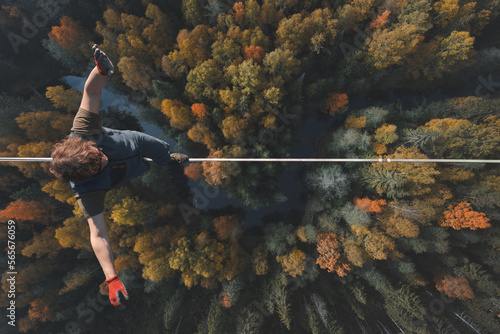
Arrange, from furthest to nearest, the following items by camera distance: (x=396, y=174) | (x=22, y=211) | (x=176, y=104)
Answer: (x=22, y=211) → (x=176, y=104) → (x=396, y=174)

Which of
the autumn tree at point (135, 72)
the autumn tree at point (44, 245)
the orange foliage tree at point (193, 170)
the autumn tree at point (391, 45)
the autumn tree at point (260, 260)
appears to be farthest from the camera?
the autumn tree at point (44, 245)

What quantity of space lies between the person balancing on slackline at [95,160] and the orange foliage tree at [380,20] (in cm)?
1516

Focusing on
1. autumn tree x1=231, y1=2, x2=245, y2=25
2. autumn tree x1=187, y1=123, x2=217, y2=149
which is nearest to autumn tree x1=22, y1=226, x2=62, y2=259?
autumn tree x1=187, y1=123, x2=217, y2=149

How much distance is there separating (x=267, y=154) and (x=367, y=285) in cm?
1078

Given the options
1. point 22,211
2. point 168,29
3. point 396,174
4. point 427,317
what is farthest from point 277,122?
point 22,211

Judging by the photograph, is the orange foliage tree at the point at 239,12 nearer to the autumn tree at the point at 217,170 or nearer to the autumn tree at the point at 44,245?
the autumn tree at the point at 217,170

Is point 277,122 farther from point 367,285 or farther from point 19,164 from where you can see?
point 19,164

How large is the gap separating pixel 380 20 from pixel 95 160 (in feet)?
53.6

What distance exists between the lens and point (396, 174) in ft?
35.2

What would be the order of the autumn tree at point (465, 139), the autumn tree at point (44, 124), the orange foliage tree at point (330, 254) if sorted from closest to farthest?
the autumn tree at point (465, 139) < the orange foliage tree at point (330, 254) < the autumn tree at point (44, 124)

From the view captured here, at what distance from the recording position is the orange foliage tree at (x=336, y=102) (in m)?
13.0

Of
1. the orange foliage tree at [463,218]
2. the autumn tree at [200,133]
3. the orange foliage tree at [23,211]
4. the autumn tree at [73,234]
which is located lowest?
the orange foliage tree at [463,218]

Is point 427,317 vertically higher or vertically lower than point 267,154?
lower

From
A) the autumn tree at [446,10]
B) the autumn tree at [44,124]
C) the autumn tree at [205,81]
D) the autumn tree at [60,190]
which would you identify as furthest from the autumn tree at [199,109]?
the autumn tree at [446,10]
